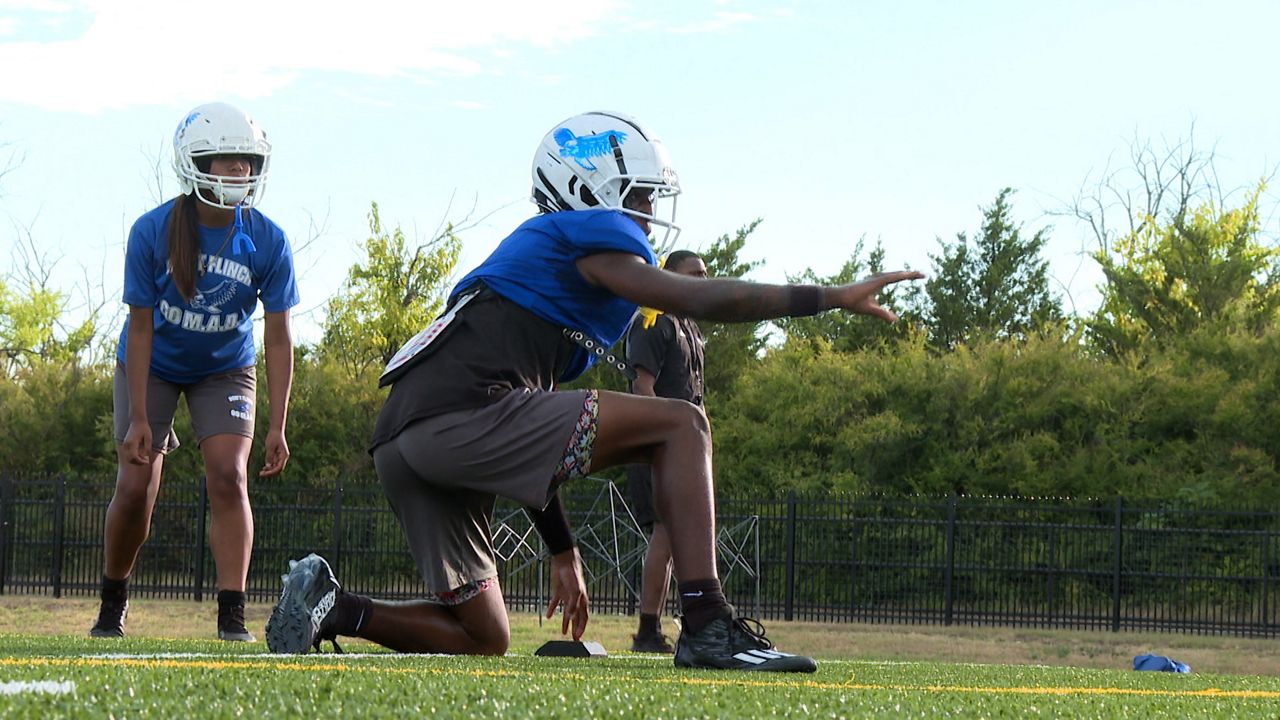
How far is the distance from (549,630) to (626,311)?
35.3ft

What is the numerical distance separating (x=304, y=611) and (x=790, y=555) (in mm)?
13826

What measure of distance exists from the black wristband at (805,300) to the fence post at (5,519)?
61.8ft

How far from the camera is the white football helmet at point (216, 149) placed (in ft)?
20.0

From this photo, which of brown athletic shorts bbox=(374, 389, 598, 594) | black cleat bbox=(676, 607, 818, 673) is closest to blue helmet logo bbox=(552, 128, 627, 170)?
brown athletic shorts bbox=(374, 389, 598, 594)

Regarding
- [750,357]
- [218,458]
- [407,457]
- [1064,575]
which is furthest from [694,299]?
[750,357]

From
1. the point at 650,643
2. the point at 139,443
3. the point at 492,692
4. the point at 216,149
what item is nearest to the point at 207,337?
the point at 139,443

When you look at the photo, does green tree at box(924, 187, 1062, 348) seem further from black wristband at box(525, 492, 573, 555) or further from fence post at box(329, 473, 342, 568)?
black wristband at box(525, 492, 573, 555)

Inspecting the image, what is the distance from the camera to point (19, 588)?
805 inches

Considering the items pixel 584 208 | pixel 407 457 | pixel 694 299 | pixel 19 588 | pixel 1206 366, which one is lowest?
pixel 19 588

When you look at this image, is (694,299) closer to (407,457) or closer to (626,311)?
(626,311)

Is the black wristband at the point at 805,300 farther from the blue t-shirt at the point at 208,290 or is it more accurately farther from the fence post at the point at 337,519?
the fence post at the point at 337,519

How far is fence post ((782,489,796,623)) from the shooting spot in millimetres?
18062

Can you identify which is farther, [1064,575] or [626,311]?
[1064,575]

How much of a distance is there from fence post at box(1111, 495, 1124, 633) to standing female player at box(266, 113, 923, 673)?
13.8 meters
